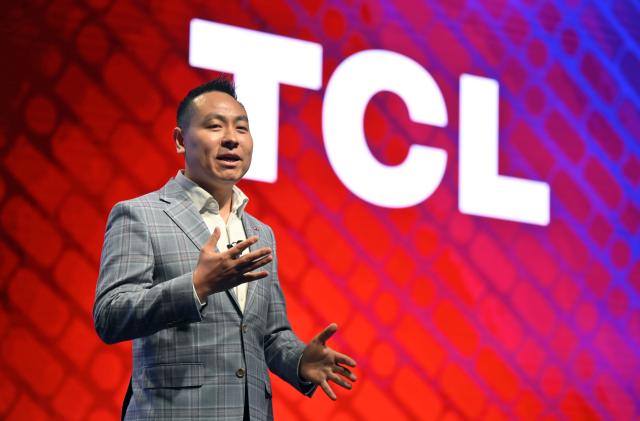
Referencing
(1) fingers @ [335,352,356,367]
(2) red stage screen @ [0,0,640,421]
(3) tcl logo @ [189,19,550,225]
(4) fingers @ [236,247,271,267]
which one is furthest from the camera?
(3) tcl logo @ [189,19,550,225]

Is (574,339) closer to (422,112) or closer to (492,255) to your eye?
(492,255)

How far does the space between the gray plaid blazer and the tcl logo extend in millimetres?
921

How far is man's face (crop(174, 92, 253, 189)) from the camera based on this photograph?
66.2 inches

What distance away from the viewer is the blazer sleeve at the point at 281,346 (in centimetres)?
165

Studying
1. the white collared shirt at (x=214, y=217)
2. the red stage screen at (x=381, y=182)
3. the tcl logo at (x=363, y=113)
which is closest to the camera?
the white collared shirt at (x=214, y=217)

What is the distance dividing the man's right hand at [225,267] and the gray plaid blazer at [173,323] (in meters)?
0.03

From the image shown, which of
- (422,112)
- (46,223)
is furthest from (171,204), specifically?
(422,112)

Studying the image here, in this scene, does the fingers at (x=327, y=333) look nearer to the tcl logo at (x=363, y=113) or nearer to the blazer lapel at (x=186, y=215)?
the blazer lapel at (x=186, y=215)

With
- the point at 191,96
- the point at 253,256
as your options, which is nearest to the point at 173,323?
the point at 253,256

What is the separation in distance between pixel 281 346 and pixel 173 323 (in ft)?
1.12

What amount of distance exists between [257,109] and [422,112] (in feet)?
1.81

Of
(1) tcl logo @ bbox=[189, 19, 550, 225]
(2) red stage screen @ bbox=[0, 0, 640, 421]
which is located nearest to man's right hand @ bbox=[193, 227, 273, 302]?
(2) red stage screen @ bbox=[0, 0, 640, 421]

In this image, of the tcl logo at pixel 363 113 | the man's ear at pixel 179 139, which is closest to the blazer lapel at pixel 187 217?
the man's ear at pixel 179 139

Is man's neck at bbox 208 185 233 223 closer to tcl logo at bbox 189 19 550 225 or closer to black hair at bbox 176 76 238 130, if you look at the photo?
black hair at bbox 176 76 238 130
